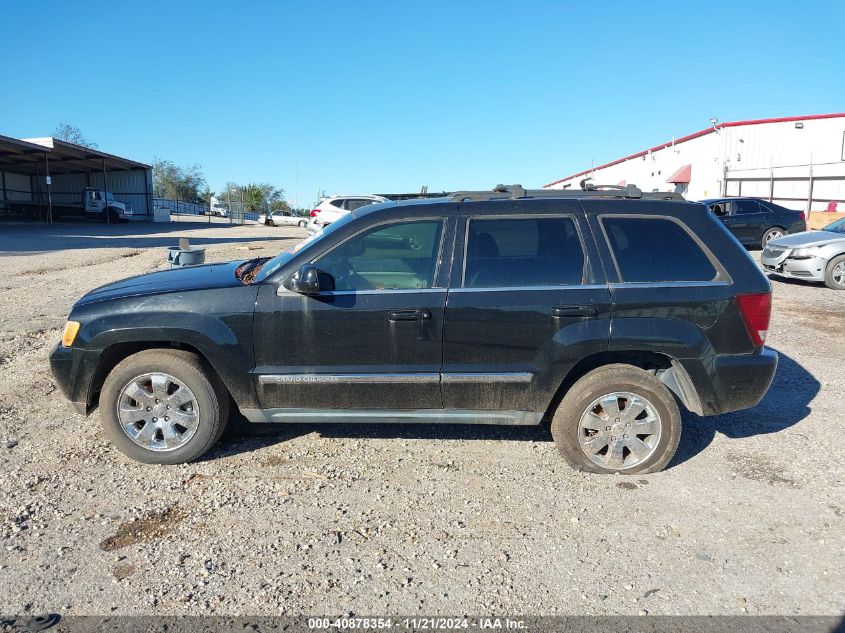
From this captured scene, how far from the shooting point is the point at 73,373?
4035mm

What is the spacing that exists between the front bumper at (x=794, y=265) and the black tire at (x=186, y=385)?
11403 mm

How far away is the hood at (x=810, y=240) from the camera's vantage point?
11.3 m

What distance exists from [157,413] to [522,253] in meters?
2.69

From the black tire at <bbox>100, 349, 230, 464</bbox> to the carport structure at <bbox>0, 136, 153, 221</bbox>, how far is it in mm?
33461

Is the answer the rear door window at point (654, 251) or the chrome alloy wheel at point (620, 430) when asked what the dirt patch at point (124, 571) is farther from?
the rear door window at point (654, 251)

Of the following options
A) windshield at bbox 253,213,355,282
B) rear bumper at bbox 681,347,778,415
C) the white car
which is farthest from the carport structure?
rear bumper at bbox 681,347,778,415

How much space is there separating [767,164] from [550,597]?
100 feet

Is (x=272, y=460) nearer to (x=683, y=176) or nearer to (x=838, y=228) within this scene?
(x=838, y=228)

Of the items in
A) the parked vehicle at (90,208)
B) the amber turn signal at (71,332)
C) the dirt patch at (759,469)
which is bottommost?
the dirt patch at (759,469)

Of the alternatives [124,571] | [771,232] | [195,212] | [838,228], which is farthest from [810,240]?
[195,212]

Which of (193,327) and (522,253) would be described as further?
(522,253)

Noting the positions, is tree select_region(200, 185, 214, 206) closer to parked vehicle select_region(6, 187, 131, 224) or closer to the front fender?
parked vehicle select_region(6, 187, 131, 224)

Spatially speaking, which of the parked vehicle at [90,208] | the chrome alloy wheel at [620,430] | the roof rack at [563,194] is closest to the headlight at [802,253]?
the roof rack at [563,194]

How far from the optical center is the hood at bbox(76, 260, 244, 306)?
13.3 feet
